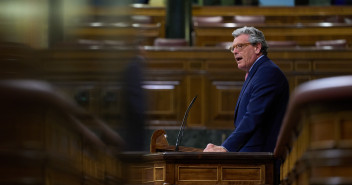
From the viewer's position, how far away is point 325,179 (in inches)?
52.8

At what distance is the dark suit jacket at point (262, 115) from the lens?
9.14 ft

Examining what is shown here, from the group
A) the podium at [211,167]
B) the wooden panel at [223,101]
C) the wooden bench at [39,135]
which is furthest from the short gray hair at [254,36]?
the wooden bench at [39,135]

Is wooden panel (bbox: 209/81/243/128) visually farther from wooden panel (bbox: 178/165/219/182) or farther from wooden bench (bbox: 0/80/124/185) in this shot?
wooden bench (bbox: 0/80/124/185)

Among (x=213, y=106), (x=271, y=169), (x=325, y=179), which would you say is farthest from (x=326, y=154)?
(x=213, y=106)

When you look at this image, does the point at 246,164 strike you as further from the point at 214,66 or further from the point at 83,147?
the point at 214,66

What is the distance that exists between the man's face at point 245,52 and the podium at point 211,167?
0.65 meters

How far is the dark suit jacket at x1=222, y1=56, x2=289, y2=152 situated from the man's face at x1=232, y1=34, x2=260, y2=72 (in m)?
0.16

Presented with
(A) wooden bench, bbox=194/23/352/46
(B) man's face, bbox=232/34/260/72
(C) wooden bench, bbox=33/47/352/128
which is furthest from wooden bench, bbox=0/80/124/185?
(A) wooden bench, bbox=194/23/352/46

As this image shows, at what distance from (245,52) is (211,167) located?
2.41 feet

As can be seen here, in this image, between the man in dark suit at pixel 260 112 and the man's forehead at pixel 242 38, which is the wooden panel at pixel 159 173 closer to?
the man in dark suit at pixel 260 112

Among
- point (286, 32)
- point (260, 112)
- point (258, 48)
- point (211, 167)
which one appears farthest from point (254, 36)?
point (286, 32)

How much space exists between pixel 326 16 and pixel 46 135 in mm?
7690

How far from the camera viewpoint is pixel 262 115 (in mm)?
2779

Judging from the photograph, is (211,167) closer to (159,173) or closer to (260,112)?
(159,173)
